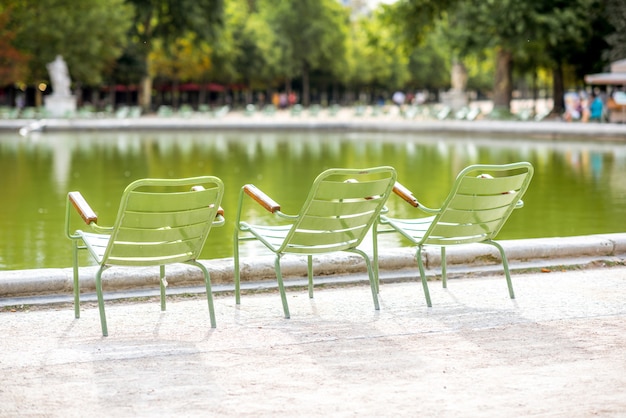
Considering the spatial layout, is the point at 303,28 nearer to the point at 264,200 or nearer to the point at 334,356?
the point at 264,200

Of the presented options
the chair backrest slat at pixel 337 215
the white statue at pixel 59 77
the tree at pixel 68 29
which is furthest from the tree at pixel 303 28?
the chair backrest slat at pixel 337 215

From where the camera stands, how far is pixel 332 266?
8117mm

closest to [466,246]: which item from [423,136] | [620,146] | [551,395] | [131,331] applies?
[131,331]

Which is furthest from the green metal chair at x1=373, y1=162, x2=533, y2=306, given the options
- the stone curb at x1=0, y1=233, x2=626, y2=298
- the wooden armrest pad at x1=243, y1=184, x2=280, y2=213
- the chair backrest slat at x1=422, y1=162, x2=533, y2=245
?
the wooden armrest pad at x1=243, y1=184, x2=280, y2=213

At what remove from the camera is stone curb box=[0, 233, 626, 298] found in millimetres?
7426

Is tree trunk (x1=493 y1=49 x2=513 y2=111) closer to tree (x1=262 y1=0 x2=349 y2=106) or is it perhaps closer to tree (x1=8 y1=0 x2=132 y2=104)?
tree (x1=8 y1=0 x2=132 y2=104)

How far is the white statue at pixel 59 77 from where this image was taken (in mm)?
52966

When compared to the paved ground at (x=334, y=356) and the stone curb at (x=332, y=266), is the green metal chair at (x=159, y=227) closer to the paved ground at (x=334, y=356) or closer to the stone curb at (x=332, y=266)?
the paved ground at (x=334, y=356)

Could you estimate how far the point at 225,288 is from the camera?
25.0ft

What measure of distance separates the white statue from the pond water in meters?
14.8

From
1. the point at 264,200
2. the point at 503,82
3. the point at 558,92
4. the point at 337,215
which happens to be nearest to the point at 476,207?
the point at 337,215

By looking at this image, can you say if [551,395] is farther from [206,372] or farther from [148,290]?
[148,290]

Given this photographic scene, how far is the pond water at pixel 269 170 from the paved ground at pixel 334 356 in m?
4.39

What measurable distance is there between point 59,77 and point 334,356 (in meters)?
49.6
